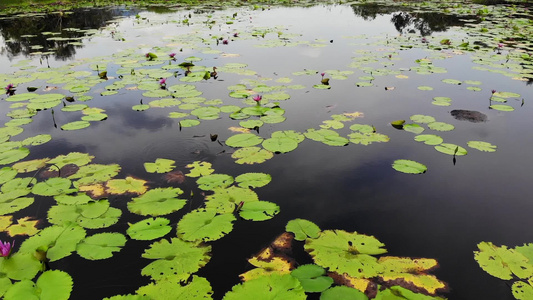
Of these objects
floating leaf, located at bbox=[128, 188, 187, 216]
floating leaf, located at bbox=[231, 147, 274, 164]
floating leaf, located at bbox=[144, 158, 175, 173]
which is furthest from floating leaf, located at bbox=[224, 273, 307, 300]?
floating leaf, located at bbox=[144, 158, 175, 173]

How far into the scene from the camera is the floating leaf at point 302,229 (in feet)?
9.39

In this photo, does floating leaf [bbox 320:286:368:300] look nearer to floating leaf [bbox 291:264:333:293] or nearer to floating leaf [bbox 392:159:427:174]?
floating leaf [bbox 291:264:333:293]

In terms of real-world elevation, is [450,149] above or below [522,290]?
above

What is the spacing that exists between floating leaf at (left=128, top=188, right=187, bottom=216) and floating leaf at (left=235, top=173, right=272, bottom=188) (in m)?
0.68

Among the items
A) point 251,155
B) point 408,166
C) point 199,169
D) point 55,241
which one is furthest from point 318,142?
point 55,241

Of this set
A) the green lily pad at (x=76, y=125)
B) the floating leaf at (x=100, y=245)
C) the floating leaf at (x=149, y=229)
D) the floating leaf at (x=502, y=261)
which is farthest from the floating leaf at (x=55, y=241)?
the floating leaf at (x=502, y=261)

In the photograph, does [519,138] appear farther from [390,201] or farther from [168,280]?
[168,280]

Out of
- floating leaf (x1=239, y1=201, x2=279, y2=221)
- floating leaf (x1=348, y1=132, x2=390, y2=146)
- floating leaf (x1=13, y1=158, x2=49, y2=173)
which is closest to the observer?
floating leaf (x1=239, y1=201, x2=279, y2=221)

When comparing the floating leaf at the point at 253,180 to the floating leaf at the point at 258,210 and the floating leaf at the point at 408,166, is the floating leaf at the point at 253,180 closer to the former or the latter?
the floating leaf at the point at 258,210

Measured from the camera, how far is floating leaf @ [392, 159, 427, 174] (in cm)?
387

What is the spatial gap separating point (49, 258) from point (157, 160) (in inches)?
69.7

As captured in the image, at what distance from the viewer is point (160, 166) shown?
3.96 metres

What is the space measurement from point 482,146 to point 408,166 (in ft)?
4.54

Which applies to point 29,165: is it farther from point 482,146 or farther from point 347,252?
point 482,146
